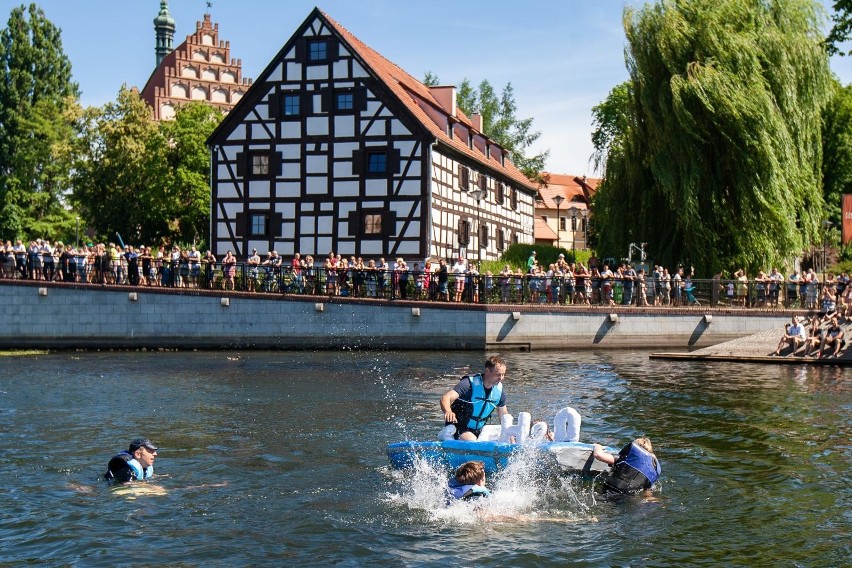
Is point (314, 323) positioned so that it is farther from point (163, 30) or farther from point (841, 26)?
point (163, 30)

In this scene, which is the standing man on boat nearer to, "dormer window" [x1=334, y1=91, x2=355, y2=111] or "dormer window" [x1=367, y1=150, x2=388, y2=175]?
"dormer window" [x1=367, y1=150, x2=388, y2=175]

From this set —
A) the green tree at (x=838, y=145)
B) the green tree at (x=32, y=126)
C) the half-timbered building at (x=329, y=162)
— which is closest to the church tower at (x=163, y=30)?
the green tree at (x=32, y=126)

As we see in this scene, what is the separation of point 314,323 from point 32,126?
39292 millimetres

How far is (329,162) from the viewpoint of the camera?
49.0 m

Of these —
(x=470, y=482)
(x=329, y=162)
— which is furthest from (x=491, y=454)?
(x=329, y=162)

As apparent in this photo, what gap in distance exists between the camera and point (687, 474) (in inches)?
600

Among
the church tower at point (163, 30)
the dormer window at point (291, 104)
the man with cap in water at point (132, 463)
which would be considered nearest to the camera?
the man with cap in water at point (132, 463)

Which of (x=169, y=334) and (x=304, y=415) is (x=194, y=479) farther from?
(x=169, y=334)

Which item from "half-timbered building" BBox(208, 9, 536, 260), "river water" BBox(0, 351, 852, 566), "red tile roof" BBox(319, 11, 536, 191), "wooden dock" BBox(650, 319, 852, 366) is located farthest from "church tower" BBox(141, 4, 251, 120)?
"river water" BBox(0, 351, 852, 566)

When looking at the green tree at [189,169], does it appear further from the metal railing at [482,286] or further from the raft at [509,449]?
the raft at [509,449]

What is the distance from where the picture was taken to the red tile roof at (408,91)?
48.2 metres

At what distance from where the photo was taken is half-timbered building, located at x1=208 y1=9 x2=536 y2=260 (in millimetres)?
48188

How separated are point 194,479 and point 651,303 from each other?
2726 centimetres

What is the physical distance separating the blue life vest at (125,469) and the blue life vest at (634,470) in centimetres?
632
